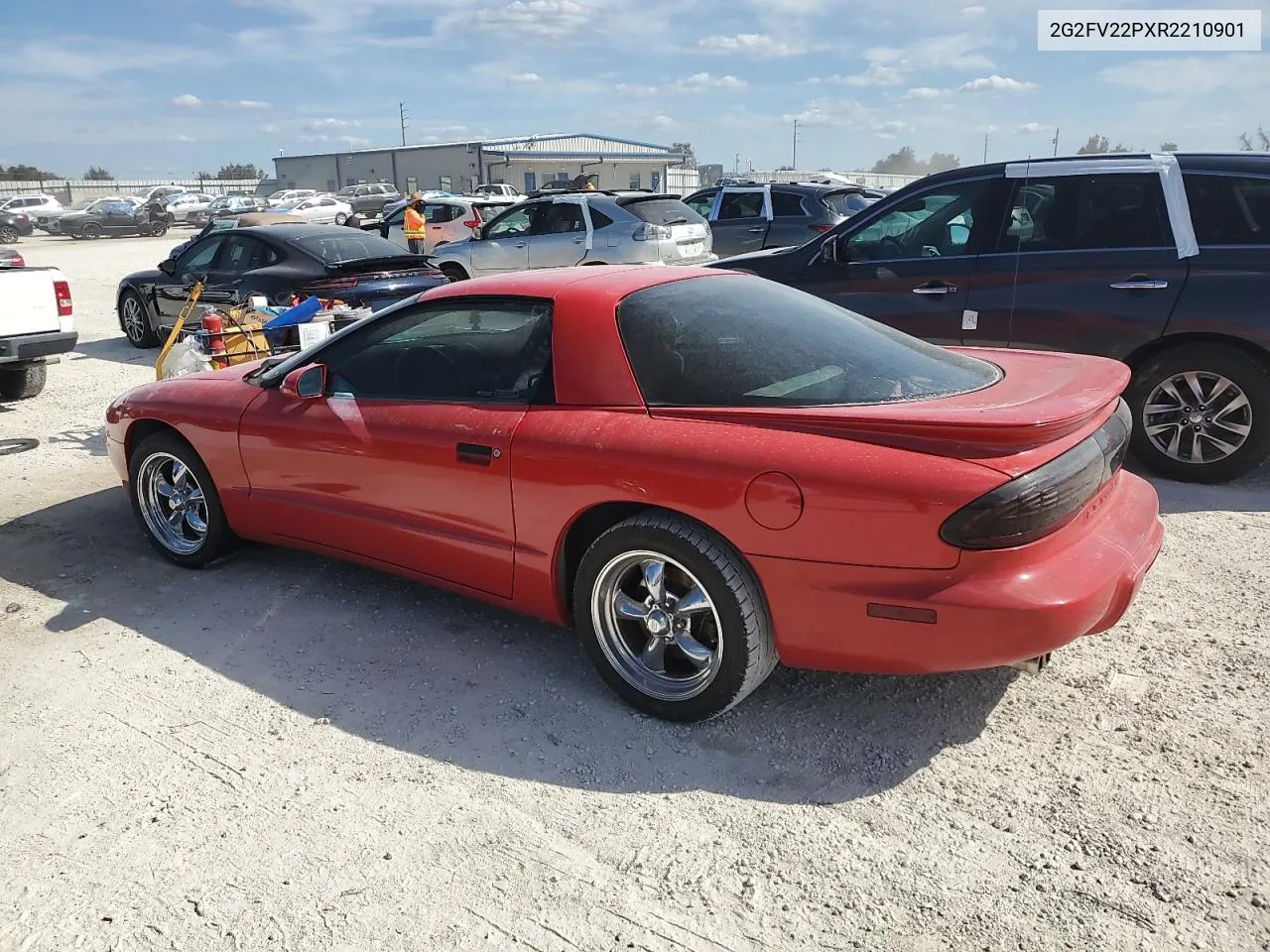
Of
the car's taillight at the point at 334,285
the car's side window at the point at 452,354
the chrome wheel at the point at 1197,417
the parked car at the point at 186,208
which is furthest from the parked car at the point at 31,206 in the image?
the chrome wheel at the point at 1197,417

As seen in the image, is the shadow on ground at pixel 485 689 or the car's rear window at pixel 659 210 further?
the car's rear window at pixel 659 210

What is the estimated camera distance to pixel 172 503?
15.5 ft

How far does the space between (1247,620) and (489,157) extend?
5575 centimetres

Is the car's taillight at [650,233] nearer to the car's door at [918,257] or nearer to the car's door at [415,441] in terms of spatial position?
the car's door at [918,257]

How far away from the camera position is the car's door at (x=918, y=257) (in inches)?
235

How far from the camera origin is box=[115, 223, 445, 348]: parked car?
820cm

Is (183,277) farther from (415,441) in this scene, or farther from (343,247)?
(415,441)

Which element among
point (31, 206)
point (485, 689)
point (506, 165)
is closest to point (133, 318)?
point (485, 689)

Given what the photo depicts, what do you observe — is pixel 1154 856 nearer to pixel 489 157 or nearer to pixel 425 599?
pixel 425 599

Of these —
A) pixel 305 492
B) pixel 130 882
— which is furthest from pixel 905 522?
pixel 305 492

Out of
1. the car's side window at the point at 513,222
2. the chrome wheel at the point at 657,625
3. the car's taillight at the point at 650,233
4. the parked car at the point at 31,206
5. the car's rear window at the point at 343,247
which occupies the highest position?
the parked car at the point at 31,206

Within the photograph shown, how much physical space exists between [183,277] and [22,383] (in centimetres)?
221

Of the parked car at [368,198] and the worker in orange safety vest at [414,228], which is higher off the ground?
the parked car at [368,198]

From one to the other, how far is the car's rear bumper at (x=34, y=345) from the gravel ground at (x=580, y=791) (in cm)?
442
